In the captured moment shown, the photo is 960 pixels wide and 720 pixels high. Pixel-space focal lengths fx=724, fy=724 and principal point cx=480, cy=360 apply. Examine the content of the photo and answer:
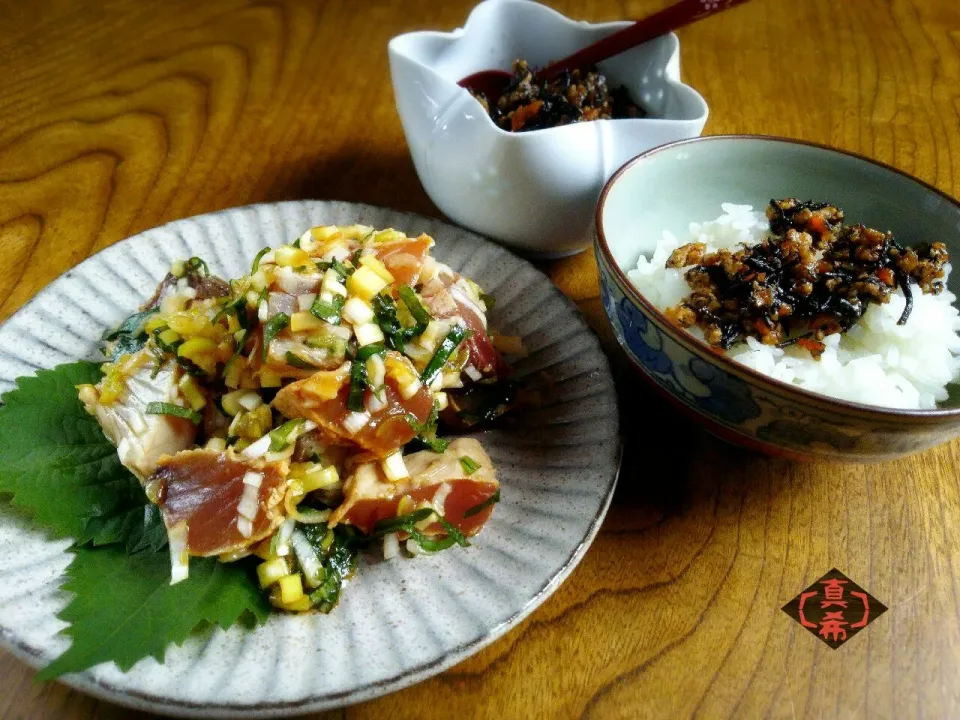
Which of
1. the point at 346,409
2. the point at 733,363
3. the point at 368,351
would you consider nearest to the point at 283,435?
the point at 346,409

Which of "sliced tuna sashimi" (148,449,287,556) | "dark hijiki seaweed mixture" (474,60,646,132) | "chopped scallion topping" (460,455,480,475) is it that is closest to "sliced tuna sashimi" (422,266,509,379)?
"chopped scallion topping" (460,455,480,475)

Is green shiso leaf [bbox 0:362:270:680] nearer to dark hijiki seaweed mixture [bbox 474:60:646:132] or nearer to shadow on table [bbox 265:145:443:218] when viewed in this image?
shadow on table [bbox 265:145:443:218]

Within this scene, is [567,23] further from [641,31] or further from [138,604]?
[138,604]

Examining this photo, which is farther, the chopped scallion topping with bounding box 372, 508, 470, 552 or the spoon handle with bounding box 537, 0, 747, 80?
the spoon handle with bounding box 537, 0, 747, 80

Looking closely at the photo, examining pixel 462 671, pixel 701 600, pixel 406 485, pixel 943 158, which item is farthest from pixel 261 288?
pixel 943 158

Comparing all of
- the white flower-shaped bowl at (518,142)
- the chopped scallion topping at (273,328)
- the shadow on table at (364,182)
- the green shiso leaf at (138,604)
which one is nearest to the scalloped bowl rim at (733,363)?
the white flower-shaped bowl at (518,142)

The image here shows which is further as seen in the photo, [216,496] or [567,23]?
[567,23]
